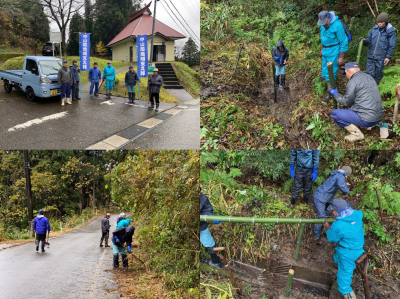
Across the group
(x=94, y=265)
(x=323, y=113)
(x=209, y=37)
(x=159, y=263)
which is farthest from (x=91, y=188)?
(x=323, y=113)

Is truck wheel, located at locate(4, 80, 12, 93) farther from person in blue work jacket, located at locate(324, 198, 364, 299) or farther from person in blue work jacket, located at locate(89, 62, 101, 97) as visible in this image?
person in blue work jacket, located at locate(324, 198, 364, 299)

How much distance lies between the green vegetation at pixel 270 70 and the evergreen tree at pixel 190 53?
94.0 inches

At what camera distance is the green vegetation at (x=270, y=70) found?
3.79 m

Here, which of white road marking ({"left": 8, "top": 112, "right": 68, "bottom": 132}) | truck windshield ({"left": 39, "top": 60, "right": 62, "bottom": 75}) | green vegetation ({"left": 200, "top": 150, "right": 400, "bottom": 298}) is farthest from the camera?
truck windshield ({"left": 39, "top": 60, "right": 62, "bottom": 75})

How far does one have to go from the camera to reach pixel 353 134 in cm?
357

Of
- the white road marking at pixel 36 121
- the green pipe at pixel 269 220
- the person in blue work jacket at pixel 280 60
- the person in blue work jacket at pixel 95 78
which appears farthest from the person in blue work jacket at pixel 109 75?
the green pipe at pixel 269 220

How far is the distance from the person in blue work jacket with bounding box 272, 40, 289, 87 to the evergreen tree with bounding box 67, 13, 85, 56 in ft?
16.1

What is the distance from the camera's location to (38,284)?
13.4 feet

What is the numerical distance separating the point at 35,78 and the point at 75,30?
1575 mm

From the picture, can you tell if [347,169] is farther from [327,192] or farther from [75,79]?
[75,79]

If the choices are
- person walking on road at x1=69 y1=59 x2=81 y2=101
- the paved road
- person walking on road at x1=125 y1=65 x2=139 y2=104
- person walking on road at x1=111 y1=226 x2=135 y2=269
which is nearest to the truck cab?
person walking on road at x1=69 y1=59 x2=81 y2=101

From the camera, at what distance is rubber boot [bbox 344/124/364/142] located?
354cm

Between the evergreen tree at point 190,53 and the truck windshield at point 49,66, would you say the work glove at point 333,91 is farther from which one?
the truck windshield at point 49,66

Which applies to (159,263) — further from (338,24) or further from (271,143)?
(338,24)
